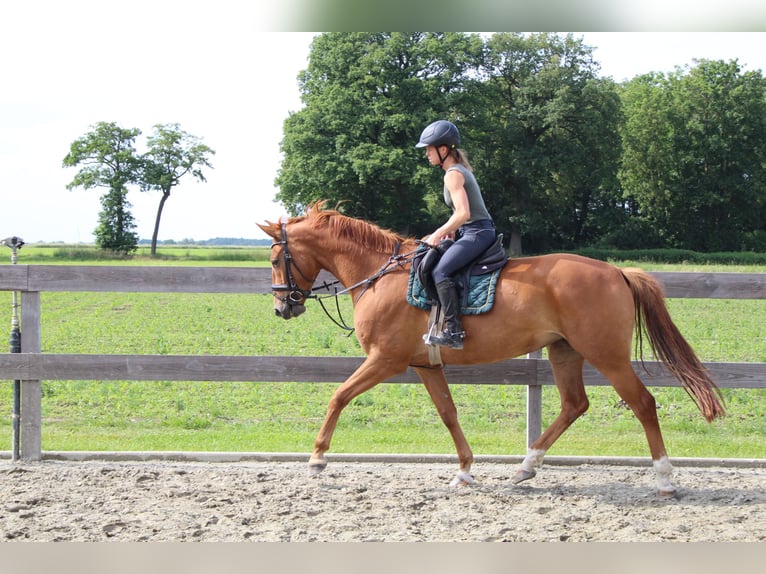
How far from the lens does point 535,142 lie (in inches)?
2092

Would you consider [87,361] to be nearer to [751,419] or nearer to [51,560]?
[51,560]

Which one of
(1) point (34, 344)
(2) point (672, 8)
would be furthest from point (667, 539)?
(1) point (34, 344)

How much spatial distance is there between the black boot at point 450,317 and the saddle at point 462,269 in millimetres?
116

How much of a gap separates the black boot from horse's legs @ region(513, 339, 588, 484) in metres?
0.90

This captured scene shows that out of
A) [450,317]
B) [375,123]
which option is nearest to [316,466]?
[450,317]

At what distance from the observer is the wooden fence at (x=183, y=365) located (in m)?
6.34

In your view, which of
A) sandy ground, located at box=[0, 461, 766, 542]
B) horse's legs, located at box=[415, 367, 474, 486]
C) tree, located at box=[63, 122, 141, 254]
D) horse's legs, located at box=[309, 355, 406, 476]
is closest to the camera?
sandy ground, located at box=[0, 461, 766, 542]

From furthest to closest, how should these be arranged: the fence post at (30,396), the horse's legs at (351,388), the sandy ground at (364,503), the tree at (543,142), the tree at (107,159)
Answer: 1. the tree at (107,159)
2. the tree at (543,142)
3. the fence post at (30,396)
4. the horse's legs at (351,388)
5. the sandy ground at (364,503)

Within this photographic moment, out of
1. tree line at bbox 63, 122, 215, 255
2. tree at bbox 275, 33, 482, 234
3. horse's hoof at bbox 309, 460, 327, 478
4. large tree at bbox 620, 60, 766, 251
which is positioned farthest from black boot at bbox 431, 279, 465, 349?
tree line at bbox 63, 122, 215, 255

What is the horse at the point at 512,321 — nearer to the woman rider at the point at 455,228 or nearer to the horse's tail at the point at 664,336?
the horse's tail at the point at 664,336

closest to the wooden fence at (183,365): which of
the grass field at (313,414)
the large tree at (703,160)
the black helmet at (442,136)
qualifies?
the grass field at (313,414)

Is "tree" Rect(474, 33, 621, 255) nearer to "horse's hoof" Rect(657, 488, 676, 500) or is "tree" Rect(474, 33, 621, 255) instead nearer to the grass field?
the grass field

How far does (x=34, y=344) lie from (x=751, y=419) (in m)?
7.17

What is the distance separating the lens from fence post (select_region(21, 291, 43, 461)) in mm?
6449
